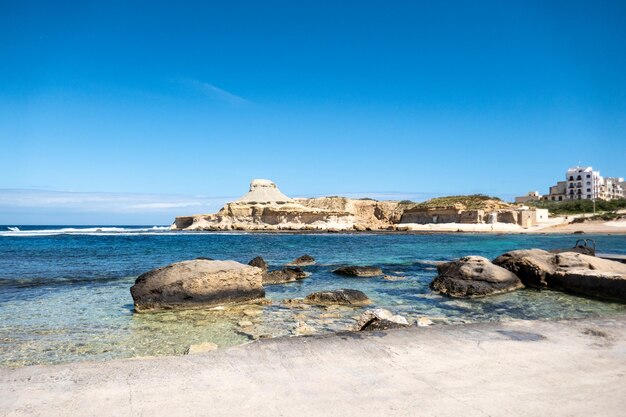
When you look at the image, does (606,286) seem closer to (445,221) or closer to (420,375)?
(420,375)

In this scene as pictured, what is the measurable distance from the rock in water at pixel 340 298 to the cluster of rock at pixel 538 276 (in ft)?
9.90

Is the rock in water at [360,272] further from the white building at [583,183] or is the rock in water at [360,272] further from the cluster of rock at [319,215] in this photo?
the white building at [583,183]

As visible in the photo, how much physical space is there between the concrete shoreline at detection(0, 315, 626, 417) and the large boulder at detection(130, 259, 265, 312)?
17.0 ft

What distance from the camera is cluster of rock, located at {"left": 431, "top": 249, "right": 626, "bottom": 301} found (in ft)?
38.2

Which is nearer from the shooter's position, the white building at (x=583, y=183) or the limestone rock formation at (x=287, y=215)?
the limestone rock formation at (x=287, y=215)

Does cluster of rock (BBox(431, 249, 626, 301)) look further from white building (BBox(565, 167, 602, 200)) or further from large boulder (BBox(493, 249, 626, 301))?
white building (BBox(565, 167, 602, 200))

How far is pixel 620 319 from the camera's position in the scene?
6945 millimetres

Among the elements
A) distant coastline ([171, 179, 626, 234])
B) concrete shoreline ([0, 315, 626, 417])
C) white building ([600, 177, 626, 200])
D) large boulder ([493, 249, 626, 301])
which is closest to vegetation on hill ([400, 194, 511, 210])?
distant coastline ([171, 179, 626, 234])

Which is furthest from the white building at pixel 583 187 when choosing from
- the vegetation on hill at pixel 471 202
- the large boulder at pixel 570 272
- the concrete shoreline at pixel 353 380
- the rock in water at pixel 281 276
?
the concrete shoreline at pixel 353 380

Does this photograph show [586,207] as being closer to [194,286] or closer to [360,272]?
[360,272]

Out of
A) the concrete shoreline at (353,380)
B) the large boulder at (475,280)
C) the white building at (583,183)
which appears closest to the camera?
the concrete shoreline at (353,380)

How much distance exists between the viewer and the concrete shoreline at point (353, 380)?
3.68 metres

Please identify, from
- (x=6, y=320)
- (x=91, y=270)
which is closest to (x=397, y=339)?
(x=6, y=320)

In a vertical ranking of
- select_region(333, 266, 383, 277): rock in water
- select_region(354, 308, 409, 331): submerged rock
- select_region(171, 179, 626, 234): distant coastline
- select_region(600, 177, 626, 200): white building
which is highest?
select_region(600, 177, 626, 200): white building
